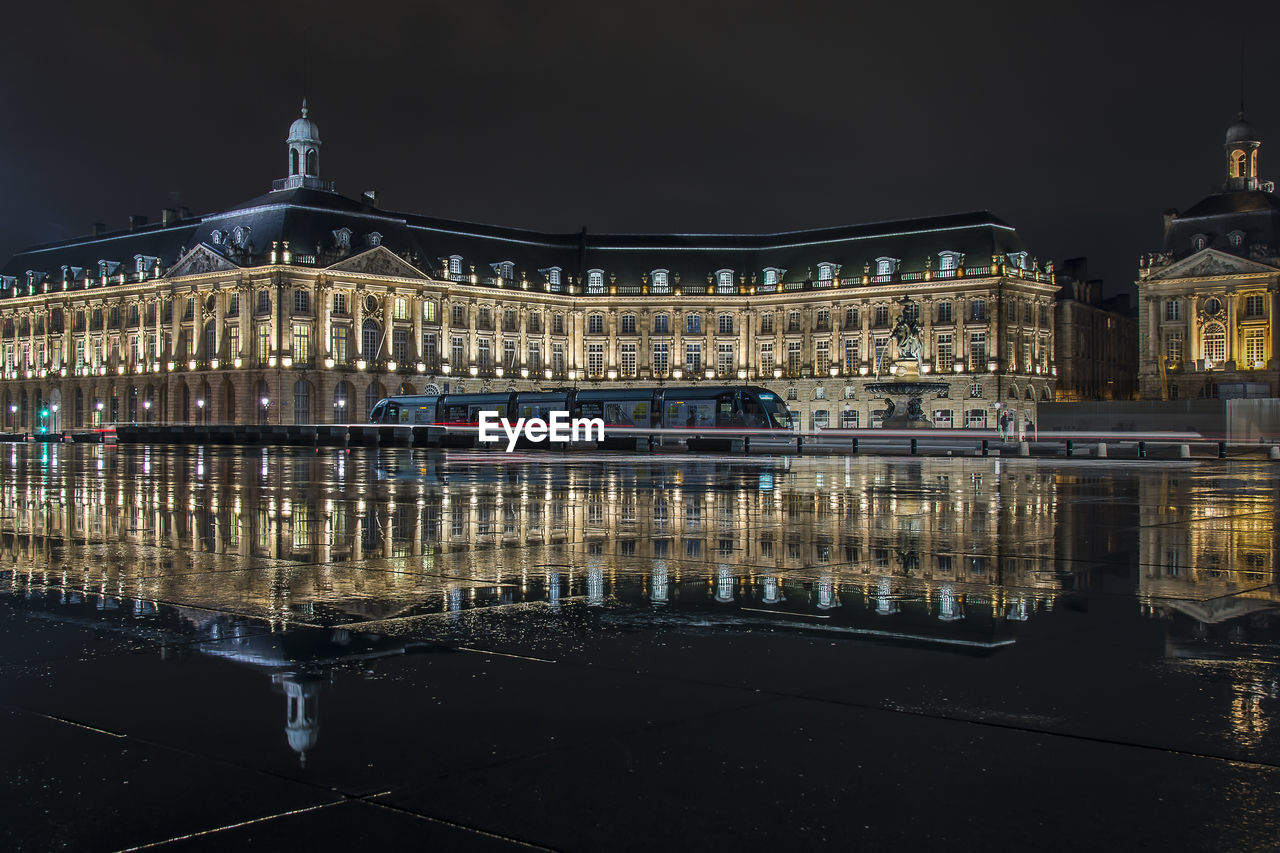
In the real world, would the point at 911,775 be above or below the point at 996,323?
below

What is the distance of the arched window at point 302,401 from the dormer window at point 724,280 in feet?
128

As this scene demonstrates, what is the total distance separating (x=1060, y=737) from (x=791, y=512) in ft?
34.0

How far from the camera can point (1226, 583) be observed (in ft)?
26.6

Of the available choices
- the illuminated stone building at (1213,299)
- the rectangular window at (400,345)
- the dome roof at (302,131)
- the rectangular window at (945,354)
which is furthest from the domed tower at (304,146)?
the illuminated stone building at (1213,299)

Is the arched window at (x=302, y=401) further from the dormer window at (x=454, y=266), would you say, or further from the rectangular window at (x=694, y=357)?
the rectangular window at (x=694, y=357)

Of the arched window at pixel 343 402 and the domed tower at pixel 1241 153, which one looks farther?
the domed tower at pixel 1241 153

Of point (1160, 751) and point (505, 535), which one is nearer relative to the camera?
point (1160, 751)

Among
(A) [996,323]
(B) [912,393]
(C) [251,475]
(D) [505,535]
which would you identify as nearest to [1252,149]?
(A) [996,323]

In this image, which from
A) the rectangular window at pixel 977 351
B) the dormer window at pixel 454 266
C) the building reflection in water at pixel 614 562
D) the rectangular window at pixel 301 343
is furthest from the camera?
the dormer window at pixel 454 266

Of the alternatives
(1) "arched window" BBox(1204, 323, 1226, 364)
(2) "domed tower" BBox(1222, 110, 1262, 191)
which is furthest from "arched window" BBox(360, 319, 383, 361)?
(2) "domed tower" BBox(1222, 110, 1262, 191)

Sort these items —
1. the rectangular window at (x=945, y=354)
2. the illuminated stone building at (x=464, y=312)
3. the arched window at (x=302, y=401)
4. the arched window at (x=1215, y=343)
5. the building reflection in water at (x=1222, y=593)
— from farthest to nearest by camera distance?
the rectangular window at (x=945, y=354), the arched window at (x=1215, y=343), the illuminated stone building at (x=464, y=312), the arched window at (x=302, y=401), the building reflection in water at (x=1222, y=593)

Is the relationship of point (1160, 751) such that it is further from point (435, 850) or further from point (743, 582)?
point (743, 582)

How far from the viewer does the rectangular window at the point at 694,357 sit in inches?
4267

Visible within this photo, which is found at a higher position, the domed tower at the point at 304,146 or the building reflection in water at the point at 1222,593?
the domed tower at the point at 304,146
